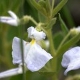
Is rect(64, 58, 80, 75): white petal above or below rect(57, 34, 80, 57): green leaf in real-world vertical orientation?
below

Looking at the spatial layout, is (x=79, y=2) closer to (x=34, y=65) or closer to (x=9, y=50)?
(x=9, y=50)

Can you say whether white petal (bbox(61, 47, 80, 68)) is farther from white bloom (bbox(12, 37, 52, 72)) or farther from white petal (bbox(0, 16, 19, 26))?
white petal (bbox(0, 16, 19, 26))

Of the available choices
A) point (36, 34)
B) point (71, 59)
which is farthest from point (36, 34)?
point (71, 59)

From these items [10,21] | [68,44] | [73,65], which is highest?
[10,21]

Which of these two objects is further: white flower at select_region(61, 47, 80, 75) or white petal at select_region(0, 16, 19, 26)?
white petal at select_region(0, 16, 19, 26)

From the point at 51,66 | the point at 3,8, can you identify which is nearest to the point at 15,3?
the point at 3,8

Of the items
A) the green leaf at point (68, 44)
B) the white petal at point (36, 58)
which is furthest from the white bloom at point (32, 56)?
the green leaf at point (68, 44)

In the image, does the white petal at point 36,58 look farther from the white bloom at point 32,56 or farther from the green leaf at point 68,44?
the green leaf at point 68,44

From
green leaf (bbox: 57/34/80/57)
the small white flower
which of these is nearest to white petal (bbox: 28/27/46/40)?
the small white flower

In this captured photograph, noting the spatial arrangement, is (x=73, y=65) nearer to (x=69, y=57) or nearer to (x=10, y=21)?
(x=69, y=57)
